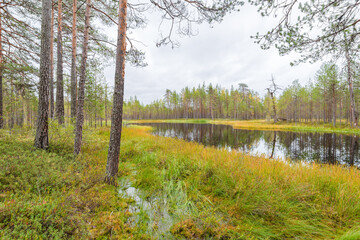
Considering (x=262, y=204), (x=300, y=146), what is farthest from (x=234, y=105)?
(x=262, y=204)

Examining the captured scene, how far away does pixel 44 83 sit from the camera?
18.9 feet

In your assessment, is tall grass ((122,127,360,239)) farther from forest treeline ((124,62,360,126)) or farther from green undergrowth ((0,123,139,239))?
forest treeline ((124,62,360,126))

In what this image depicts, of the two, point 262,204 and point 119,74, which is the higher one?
point 119,74

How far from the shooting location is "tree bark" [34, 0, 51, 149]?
223 inches

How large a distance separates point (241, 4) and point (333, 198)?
624cm

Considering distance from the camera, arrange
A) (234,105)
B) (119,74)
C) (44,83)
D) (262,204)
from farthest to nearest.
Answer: (234,105) → (44,83) → (119,74) → (262,204)

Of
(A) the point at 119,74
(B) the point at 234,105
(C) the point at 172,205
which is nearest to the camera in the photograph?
(C) the point at 172,205

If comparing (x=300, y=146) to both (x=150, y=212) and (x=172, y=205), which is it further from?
(x=150, y=212)

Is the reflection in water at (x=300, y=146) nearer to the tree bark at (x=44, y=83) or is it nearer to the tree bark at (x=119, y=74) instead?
the tree bark at (x=119, y=74)

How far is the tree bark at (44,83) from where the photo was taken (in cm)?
568

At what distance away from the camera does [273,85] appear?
23922 millimetres

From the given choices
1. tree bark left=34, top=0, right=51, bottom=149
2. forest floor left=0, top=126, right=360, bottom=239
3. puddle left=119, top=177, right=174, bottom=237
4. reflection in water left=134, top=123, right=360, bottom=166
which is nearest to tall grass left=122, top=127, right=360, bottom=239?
forest floor left=0, top=126, right=360, bottom=239

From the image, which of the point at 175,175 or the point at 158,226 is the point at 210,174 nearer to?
the point at 175,175

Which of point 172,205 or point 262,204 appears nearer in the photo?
point 262,204
